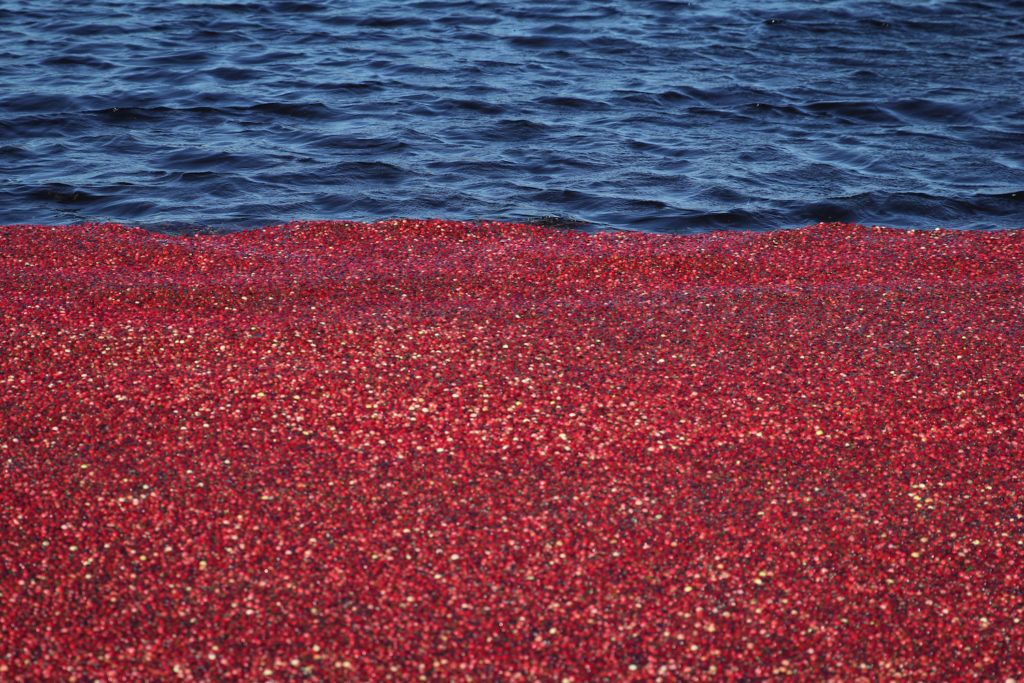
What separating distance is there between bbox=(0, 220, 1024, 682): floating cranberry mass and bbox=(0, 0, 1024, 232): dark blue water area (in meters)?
3.35

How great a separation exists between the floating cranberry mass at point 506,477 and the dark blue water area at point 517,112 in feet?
11.0

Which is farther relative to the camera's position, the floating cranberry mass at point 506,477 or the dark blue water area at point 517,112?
the dark blue water area at point 517,112

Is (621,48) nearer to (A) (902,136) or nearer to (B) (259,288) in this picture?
(A) (902,136)

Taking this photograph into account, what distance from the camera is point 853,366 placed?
6551 mm

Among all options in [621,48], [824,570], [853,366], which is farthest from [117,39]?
[824,570]

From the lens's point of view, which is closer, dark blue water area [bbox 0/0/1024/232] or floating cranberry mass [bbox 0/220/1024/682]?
floating cranberry mass [bbox 0/220/1024/682]

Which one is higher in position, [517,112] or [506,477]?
[517,112]

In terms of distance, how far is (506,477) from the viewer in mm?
5496

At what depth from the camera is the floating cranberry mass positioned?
466 centimetres

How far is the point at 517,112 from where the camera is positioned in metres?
13.9

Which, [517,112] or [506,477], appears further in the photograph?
[517,112]

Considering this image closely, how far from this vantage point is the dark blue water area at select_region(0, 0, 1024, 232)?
1108 cm

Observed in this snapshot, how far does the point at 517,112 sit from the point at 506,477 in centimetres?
907

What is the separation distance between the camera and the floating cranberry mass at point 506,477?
466 cm
